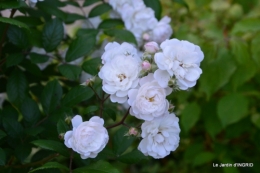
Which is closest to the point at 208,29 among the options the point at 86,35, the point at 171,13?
the point at 171,13

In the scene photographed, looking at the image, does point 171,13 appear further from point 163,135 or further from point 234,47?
point 163,135

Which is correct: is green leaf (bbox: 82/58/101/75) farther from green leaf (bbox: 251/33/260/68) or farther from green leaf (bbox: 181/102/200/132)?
green leaf (bbox: 181/102/200/132)

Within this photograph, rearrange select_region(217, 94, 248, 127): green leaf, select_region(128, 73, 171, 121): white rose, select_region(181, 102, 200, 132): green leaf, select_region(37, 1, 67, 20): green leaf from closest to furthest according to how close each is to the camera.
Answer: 1. select_region(128, 73, 171, 121): white rose
2. select_region(37, 1, 67, 20): green leaf
3. select_region(217, 94, 248, 127): green leaf
4. select_region(181, 102, 200, 132): green leaf

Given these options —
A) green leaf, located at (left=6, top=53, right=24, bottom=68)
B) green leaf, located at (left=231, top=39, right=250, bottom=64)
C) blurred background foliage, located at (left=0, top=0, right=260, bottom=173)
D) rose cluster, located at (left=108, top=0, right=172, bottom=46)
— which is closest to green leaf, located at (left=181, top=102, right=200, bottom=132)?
blurred background foliage, located at (left=0, top=0, right=260, bottom=173)

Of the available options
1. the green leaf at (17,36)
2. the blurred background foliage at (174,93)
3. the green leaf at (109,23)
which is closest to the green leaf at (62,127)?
the blurred background foliage at (174,93)

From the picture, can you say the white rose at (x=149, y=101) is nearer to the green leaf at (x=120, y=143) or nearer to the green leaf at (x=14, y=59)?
the green leaf at (x=120, y=143)

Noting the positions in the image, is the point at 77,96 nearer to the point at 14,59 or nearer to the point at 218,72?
the point at 14,59
